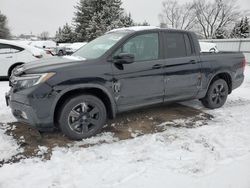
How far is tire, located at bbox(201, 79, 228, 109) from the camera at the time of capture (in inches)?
247

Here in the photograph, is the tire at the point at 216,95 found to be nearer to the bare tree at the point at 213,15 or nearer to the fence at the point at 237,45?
the fence at the point at 237,45

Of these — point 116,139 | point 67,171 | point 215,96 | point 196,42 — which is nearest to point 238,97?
point 215,96

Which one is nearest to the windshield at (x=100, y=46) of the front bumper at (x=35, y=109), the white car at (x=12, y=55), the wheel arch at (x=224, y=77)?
the front bumper at (x=35, y=109)

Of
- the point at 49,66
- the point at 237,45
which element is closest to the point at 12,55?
the point at 49,66

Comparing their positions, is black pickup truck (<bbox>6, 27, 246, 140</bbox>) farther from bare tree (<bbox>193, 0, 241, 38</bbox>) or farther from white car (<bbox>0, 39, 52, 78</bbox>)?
bare tree (<bbox>193, 0, 241, 38</bbox>)

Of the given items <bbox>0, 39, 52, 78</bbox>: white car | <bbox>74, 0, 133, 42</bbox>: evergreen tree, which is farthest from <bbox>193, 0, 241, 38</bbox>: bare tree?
<bbox>0, 39, 52, 78</bbox>: white car

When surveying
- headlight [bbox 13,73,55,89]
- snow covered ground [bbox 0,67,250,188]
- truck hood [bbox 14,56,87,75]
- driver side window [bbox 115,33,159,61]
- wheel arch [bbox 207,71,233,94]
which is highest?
driver side window [bbox 115,33,159,61]

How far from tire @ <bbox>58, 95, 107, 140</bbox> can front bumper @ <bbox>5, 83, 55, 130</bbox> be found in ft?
0.68

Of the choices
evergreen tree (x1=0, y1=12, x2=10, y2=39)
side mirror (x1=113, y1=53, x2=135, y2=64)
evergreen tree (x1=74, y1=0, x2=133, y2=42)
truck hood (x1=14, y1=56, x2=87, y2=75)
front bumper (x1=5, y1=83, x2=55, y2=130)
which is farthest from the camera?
evergreen tree (x1=0, y1=12, x2=10, y2=39)

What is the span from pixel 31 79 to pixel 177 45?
9.53 feet

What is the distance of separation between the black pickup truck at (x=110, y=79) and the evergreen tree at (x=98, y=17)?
26.3 meters

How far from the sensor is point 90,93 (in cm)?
461

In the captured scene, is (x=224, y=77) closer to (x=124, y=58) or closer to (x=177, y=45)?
(x=177, y=45)

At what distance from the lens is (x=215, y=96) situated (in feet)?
20.9
